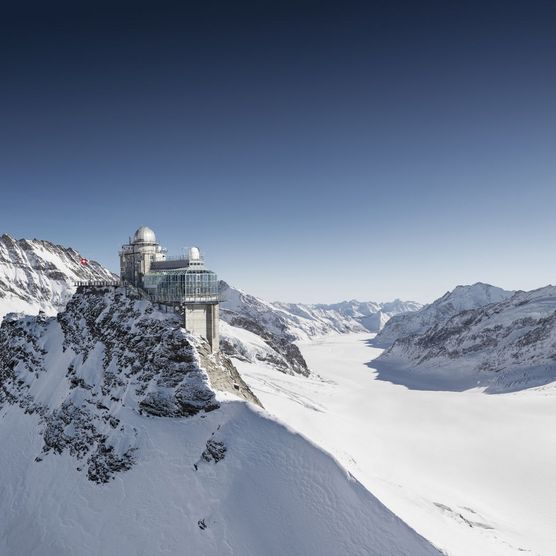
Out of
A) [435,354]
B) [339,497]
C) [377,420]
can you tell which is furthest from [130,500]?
[435,354]

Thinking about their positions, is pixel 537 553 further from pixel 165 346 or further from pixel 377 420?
pixel 377 420

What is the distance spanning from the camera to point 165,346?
38.8 metres

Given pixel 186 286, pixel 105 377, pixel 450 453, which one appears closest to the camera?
pixel 186 286

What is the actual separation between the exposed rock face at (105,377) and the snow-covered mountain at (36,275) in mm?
97081

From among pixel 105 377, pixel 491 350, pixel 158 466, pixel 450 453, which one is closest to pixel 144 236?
pixel 105 377

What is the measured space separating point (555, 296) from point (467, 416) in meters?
111

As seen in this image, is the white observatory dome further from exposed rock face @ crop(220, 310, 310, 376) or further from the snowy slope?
exposed rock face @ crop(220, 310, 310, 376)

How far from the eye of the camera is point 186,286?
43.2 meters

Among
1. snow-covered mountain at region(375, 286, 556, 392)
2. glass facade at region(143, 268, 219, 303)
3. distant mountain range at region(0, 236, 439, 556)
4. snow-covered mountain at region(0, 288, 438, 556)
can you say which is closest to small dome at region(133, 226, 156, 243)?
distant mountain range at region(0, 236, 439, 556)

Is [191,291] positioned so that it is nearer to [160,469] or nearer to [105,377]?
[105,377]

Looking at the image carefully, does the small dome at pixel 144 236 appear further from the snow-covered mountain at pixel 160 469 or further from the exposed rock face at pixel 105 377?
the snow-covered mountain at pixel 160 469

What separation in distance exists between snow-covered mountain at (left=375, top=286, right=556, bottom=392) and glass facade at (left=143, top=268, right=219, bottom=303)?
102 metres

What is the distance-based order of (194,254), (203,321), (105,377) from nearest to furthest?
(105,377), (203,321), (194,254)

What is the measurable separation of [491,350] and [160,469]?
5412 inches
